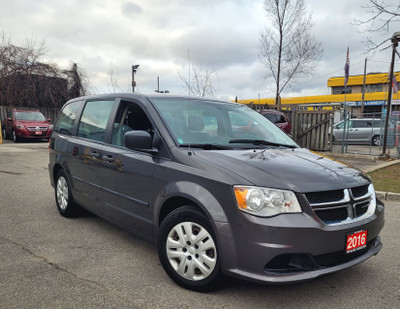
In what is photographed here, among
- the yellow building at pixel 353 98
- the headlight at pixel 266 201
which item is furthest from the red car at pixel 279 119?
the yellow building at pixel 353 98

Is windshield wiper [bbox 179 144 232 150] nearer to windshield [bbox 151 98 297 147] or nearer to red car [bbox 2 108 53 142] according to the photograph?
windshield [bbox 151 98 297 147]

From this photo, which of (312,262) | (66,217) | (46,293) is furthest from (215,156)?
(66,217)

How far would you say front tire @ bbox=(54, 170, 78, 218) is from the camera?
15.5ft

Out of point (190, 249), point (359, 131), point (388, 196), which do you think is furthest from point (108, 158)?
point (359, 131)

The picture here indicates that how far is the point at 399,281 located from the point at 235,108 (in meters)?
2.43

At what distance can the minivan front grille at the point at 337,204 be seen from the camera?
8.26 ft

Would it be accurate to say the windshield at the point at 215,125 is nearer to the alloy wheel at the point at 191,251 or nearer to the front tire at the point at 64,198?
the alloy wheel at the point at 191,251

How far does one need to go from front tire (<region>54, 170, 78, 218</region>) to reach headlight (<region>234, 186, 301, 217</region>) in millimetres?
3025

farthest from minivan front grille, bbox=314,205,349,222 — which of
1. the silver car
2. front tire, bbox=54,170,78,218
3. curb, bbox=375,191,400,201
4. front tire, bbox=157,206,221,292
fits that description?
the silver car

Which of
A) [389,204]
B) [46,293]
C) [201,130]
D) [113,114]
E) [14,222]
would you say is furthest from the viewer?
[389,204]

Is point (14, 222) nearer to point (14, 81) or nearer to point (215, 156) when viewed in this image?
point (215, 156)

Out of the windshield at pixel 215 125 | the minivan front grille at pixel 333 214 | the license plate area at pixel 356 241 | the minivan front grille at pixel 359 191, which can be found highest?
the windshield at pixel 215 125

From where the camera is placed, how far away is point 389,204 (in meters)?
5.97

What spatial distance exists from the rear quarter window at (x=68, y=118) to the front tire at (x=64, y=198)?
62cm
